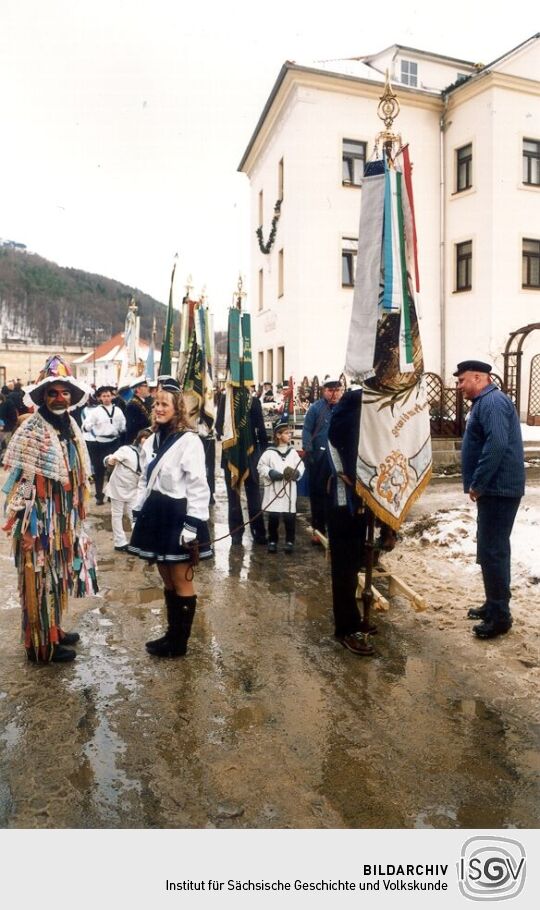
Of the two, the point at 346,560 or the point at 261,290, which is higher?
the point at 261,290

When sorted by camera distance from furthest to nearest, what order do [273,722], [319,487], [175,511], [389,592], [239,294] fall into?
[239,294], [319,487], [389,592], [175,511], [273,722]

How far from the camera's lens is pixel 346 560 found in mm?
4562

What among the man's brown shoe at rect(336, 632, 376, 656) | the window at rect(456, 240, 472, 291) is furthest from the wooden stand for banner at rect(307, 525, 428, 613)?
the window at rect(456, 240, 472, 291)

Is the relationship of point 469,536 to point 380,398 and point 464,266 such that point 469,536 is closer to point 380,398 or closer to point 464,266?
point 380,398

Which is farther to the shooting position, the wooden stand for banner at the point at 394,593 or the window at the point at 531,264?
the window at the point at 531,264

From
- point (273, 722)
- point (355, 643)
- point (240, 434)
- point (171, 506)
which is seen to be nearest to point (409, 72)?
point (240, 434)

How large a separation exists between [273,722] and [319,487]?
4454mm

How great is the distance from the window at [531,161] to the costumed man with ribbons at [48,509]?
69.0 feet

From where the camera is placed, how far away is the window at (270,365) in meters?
24.1

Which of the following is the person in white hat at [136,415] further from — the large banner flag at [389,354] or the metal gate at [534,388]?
the metal gate at [534,388]

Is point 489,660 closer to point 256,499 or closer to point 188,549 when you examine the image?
point 188,549

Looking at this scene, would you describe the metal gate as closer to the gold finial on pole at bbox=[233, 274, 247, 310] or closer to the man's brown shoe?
the gold finial on pole at bbox=[233, 274, 247, 310]

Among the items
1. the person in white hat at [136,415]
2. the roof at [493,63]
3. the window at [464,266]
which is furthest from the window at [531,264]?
the person in white hat at [136,415]
